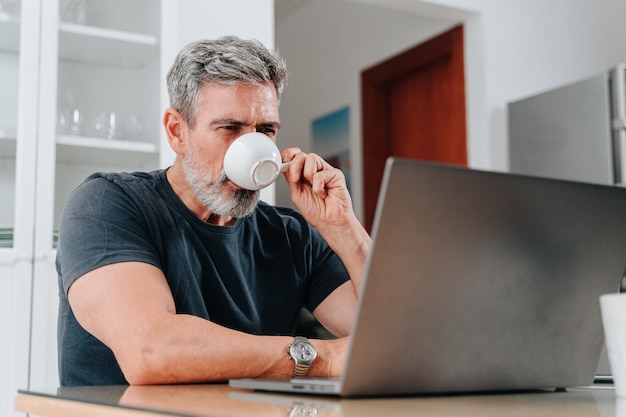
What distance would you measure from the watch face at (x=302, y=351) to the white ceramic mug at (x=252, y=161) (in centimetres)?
49

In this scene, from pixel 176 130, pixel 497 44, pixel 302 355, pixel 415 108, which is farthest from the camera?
pixel 415 108

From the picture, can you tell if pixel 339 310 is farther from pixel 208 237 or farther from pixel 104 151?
pixel 104 151

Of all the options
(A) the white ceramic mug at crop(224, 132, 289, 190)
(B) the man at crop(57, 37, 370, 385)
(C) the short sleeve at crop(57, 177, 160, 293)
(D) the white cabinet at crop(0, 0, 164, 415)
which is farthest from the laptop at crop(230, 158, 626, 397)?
(D) the white cabinet at crop(0, 0, 164, 415)

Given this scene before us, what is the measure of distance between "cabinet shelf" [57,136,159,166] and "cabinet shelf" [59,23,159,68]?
274 millimetres

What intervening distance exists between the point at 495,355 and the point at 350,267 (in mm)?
817

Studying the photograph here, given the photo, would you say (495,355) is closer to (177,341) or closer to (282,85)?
(177,341)

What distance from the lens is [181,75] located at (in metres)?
1.61

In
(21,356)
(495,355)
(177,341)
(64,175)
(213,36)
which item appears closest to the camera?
(495,355)

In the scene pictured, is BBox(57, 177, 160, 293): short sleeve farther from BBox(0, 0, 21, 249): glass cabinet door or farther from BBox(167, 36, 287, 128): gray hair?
BBox(0, 0, 21, 249): glass cabinet door

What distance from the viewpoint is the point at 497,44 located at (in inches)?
140

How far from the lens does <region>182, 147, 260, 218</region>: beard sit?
5.10ft

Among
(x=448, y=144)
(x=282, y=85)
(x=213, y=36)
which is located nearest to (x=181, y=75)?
(x=282, y=85)

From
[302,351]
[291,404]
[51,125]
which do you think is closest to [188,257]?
[302,351]

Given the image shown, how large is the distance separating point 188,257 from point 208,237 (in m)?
0.08
